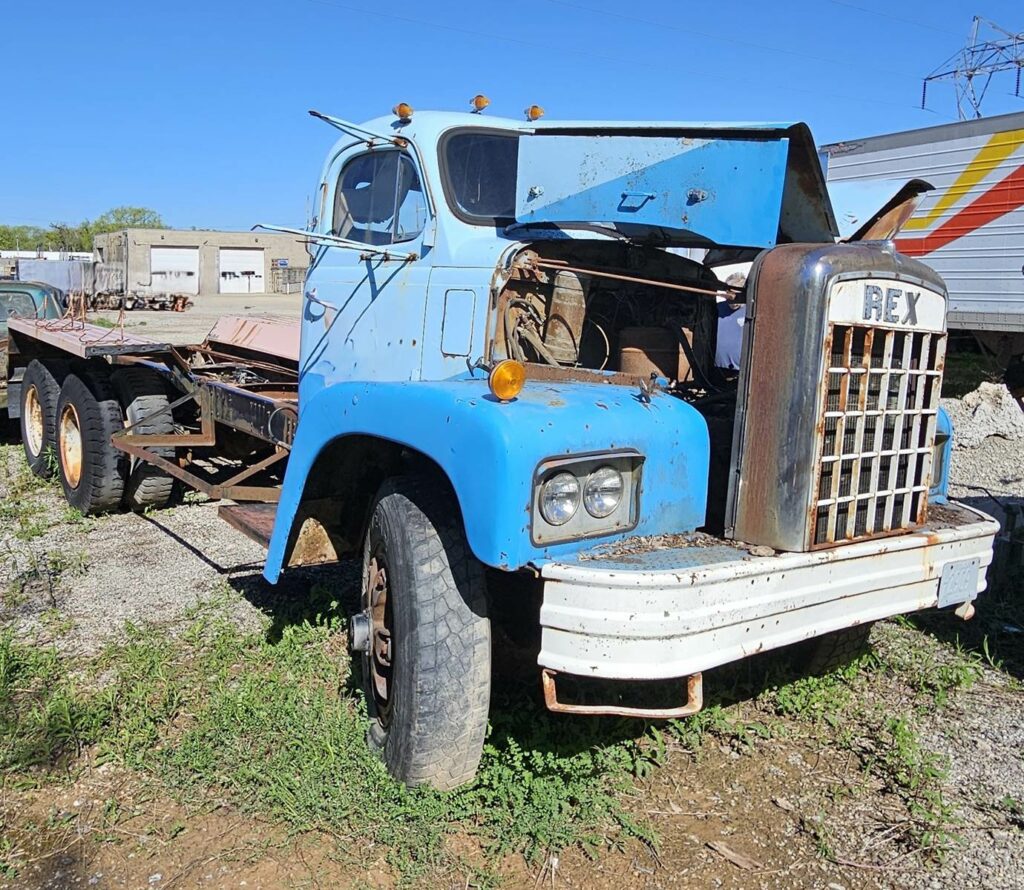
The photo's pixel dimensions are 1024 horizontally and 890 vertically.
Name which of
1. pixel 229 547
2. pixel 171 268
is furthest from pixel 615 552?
pixel 171 268

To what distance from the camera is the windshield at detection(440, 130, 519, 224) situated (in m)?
4.11

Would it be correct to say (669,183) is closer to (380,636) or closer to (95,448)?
(380,636)

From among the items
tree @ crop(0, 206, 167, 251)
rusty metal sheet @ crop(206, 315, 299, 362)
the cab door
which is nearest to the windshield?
the cab door

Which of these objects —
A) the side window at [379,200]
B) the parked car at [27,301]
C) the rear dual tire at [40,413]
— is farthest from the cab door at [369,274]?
the parked car at [27,301]

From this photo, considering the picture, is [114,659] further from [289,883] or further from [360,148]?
[360,148]

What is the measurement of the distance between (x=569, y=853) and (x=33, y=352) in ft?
22.8

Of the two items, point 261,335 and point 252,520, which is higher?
point 261,335

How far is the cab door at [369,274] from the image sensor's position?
412 centimetres

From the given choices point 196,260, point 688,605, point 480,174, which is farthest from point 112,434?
point 196,260

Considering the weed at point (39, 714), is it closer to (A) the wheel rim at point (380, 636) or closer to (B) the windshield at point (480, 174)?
(A) the wheel rim at point (380, 636)

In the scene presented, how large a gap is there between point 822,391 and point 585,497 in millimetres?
780

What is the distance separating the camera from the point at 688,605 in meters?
2.49

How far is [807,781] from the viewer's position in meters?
3.33

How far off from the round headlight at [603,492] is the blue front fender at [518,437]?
85 millimetres
